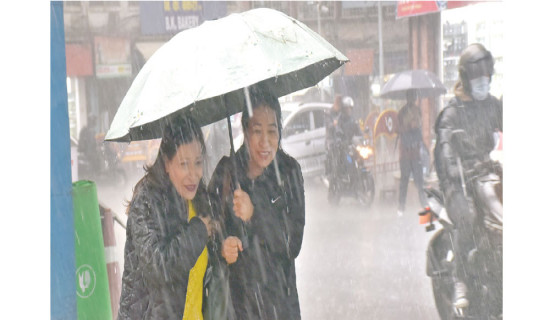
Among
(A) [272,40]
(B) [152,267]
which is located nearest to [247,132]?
(A) [272,40]

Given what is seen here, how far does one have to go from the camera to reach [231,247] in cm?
307

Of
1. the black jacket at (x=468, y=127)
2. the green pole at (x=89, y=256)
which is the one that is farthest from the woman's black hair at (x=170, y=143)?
the black jacket at (x=468, y=127)

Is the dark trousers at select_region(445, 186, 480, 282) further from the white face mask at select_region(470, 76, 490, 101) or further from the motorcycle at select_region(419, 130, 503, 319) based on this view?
the white face mask at select_region(470, 76, 490, 101)

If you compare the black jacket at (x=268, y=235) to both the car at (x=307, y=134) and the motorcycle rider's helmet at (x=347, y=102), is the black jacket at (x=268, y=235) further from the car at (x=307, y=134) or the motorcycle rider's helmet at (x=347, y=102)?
the motorcycle rider's helmet at (x=347, y=102)

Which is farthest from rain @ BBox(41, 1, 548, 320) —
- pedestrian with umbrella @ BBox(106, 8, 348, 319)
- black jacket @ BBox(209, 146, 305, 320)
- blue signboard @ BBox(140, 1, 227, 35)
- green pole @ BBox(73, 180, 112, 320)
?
pedestrian with umbrella @ BBox(106, 8, 348, 319)

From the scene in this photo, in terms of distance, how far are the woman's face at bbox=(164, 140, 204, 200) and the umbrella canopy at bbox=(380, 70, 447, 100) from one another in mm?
3150

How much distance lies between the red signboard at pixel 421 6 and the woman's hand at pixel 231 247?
122 inches

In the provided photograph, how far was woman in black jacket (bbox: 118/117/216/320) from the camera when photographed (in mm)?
2816

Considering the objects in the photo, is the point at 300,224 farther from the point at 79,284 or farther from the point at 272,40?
the point at 79,284

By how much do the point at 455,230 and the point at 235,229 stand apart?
7.91 ft

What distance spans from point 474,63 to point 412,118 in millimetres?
721

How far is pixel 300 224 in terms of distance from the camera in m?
3.26

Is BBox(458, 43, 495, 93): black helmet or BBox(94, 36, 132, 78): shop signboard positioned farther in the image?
BBox(94, 36, 132, 78): shop signboard

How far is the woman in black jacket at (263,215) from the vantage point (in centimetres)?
321
